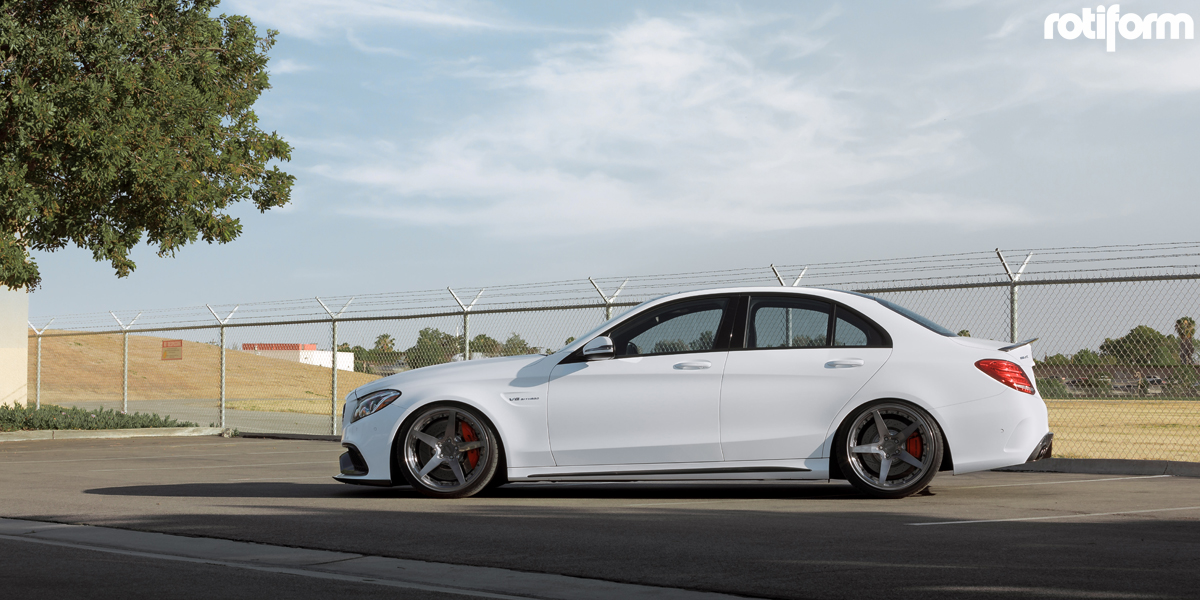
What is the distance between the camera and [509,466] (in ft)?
29.0

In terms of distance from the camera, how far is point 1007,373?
8.48 meters

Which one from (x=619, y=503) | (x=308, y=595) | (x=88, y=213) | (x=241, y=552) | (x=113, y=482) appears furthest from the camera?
(x=88, y=213)

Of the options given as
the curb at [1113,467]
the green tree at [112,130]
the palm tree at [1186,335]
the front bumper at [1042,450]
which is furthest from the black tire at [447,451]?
the green tree at [112,130]

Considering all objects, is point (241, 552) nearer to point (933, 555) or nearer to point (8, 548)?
point (8, 548)

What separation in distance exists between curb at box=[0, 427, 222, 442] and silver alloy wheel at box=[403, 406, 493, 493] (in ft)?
45.7

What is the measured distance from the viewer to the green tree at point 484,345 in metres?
18.2

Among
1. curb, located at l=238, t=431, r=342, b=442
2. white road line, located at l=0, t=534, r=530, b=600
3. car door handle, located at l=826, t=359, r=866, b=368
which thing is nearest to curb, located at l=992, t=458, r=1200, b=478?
car door handle, located at l=826, t=359, r=866, b=368

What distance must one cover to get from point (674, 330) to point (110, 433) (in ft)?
50.9

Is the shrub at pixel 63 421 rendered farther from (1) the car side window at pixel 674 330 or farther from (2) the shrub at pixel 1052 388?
(2) the shrub at pixel 1052 388

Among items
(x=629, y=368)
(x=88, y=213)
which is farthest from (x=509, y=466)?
Answer: (x=88, y=213)

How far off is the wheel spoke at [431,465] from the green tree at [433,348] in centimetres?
972

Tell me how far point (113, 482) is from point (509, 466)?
14.3ft

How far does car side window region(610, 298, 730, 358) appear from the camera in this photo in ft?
29.1

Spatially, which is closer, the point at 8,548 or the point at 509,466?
the point at 8,548
